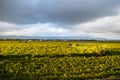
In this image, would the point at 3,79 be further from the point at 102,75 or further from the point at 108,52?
the point at 108,52

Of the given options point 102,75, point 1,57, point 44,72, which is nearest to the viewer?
point 102,75

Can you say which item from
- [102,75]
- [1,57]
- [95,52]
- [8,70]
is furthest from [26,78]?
[95,52]

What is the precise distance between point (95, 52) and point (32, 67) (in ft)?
91.0

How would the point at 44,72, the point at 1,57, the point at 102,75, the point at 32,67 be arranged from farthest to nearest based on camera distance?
the point at 1,57
the point at 32,67
the point at 44,72
the point at 102,75

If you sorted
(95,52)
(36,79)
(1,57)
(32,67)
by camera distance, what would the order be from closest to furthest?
(36,79), (32,67), (1,57), (95,52)

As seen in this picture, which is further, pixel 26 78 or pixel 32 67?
pixel 32 67

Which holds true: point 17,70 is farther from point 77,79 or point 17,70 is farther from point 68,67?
point 77,79

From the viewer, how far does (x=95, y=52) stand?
212 feet

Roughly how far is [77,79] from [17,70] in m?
11.5

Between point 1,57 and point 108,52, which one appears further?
point 108,52

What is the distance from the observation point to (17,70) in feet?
125

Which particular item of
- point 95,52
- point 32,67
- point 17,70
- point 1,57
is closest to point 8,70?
A: point 17,70

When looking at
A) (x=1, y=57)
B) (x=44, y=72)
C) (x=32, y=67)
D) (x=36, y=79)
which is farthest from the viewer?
(x=1, y=57)

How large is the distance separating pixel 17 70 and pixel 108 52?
3386cm
